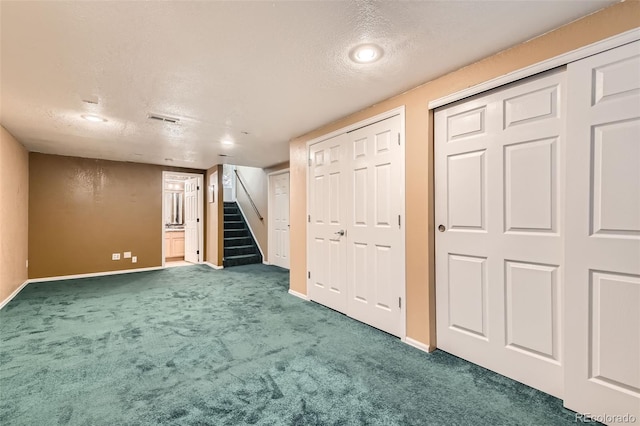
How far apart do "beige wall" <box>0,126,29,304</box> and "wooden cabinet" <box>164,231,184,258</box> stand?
8.94 feet

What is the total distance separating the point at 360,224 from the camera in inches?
117

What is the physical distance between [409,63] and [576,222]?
1.45 metres

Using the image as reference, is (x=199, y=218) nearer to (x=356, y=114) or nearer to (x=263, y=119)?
(x=263, y=119)

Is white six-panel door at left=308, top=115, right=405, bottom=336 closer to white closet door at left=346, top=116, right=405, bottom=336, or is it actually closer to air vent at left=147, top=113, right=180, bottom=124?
white closet door at left=346, top=116, right=405, bottom=336

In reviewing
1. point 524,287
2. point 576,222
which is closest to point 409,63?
point 576,222

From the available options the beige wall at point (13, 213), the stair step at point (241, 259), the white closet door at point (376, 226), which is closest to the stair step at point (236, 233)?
the stair step at point (241, 259)

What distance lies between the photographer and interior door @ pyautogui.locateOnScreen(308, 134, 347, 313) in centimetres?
319

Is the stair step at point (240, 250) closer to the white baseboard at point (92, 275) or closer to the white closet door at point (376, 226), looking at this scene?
the white baseboard at point (92, 275)

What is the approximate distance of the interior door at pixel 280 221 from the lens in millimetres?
6031

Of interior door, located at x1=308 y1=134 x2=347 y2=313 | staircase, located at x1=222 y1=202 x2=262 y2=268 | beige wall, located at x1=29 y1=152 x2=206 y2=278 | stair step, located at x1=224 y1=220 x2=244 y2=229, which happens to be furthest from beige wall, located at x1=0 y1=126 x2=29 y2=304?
interior door, located at x1=308 y1=134 x2=347 y2=313

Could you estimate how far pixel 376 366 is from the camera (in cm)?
205

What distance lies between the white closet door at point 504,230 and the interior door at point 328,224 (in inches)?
44.9

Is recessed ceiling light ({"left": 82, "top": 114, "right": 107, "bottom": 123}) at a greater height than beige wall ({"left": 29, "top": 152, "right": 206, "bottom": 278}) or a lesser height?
greater

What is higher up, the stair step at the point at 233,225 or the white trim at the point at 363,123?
the white trim at the point at 363,123
